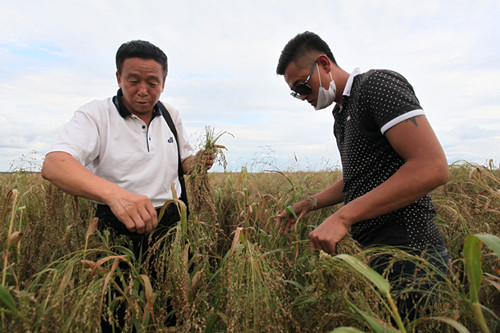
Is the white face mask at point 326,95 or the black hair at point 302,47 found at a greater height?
the black hair at point 302,47

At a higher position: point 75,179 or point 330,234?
point 75,179

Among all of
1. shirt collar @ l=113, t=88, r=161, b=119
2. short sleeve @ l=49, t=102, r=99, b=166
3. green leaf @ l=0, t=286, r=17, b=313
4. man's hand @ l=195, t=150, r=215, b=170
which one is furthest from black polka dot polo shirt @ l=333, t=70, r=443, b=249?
green leaf @ l=0, t=286, r=17, b=313

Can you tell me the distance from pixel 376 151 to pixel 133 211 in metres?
1.28

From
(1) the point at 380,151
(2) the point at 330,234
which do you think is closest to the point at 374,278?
(2) the point at 330,234

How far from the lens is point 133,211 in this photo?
1289mm

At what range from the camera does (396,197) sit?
4.41 feet

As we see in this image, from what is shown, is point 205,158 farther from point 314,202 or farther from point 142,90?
point 314,202

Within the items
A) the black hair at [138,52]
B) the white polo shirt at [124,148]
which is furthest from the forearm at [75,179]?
the black hair at [138,52]

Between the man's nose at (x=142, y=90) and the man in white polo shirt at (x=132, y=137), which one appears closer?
the man in white polo shirt at (x=132, y=137)

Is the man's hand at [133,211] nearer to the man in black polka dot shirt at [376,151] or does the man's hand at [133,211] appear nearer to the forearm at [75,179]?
the forearm at [75,179]

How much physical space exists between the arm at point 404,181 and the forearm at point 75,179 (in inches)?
39.3

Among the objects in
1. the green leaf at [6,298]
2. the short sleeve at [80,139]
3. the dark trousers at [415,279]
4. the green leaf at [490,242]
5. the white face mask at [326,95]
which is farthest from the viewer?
the white face mask at [326,95]

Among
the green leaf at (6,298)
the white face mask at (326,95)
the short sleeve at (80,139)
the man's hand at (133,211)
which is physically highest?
the white face mask at (326,95)

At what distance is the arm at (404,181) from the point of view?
129cm
